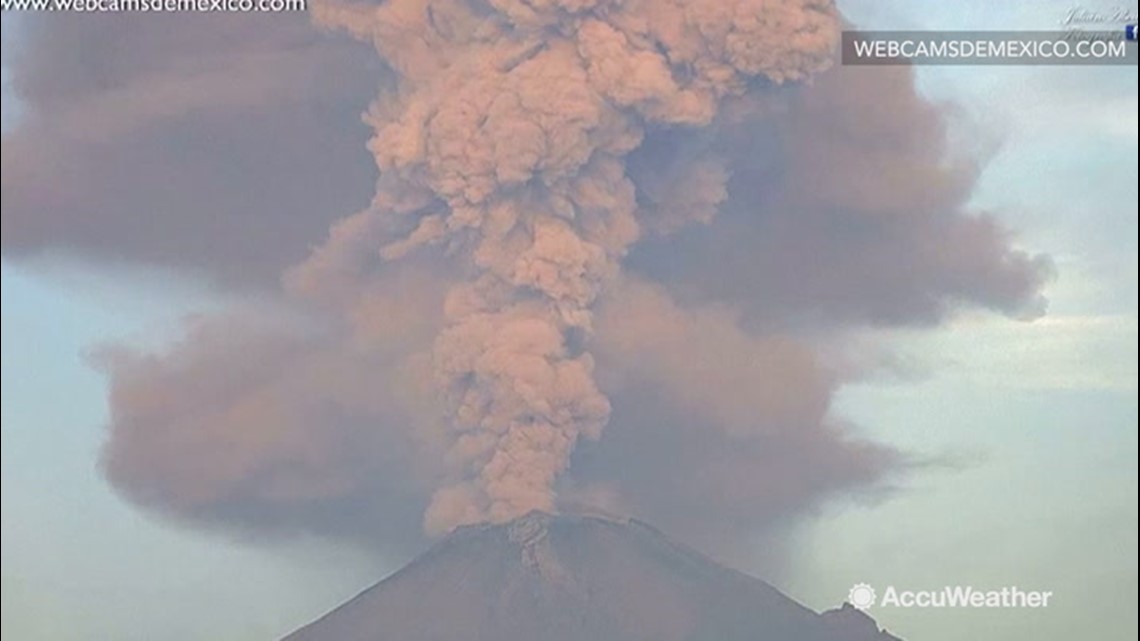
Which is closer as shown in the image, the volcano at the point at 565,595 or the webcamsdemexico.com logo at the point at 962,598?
the webcamsdemexico.com logo at the point at 962,598

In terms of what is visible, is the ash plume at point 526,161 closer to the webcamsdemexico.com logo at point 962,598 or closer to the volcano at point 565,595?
the volcano at point 565,595

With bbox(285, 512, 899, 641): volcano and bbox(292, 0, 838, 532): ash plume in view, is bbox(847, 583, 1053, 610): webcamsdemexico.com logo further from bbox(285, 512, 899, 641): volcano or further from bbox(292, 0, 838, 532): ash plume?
bbox(292, 0, 838, 532): ash plume

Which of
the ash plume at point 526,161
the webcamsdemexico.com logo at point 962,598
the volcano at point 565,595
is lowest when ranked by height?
the webcamsdemexico.com logo at point 962,598

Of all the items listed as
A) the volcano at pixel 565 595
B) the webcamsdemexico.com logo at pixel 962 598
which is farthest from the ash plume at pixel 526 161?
the webcamsdemexico.com logo at pixel 962 598

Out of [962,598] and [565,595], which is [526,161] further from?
[962,598]

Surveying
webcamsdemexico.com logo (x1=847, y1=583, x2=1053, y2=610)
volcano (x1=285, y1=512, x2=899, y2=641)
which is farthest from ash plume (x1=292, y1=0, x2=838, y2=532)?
webcamsdemexico.com logo (x1=847, y1=583, x2=1053, y2=610)
